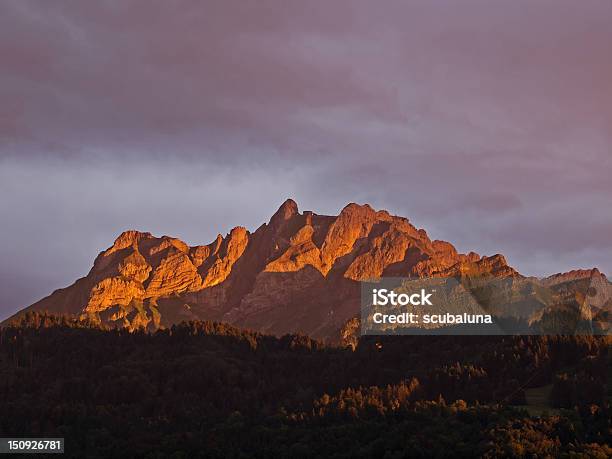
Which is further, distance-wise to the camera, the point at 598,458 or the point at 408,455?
the point at 408,455

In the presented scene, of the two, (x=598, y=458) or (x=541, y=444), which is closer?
(x=598, y=458)

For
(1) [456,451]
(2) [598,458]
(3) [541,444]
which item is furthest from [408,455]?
(2) [598,458]

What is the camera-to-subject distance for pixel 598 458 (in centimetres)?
17175

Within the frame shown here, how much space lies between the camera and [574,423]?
195250mm

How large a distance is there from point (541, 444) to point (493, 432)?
16414 millimetres

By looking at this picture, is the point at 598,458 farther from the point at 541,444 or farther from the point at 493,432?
the point at 493,432

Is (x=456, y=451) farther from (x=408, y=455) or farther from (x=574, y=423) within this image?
(x=574, y=423)

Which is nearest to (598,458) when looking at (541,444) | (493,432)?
(541,444)

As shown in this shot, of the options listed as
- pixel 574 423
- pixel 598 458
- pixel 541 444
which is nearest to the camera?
pixel 598 458

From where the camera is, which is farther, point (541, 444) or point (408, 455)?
point (408, 455)

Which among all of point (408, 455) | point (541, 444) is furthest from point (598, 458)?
point (408, 455)

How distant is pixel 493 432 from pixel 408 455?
19.3 meters

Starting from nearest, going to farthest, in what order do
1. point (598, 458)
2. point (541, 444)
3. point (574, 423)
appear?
1. point (598, 458)
2. point (541, 444)
3. point (574, 423)

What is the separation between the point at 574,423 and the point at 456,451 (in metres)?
26.1
